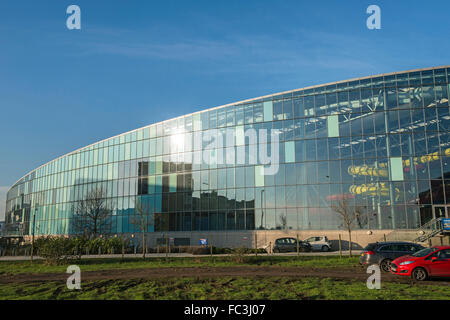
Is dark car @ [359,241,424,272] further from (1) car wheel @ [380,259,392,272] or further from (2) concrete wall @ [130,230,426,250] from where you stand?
(2) concrete wall @ [130,230,426,250]

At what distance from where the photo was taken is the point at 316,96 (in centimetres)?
4634

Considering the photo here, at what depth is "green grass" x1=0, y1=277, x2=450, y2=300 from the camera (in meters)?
13.0

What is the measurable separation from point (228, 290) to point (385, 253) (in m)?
9.90

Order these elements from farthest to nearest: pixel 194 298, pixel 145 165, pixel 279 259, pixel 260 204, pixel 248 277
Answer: pixel 145 165
pixel 260 204
pixel 279 259
pixel 248 277
pixel 194 298

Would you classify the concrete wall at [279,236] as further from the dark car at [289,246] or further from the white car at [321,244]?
the dark car at [289,246]

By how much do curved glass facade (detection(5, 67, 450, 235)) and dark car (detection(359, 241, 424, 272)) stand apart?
2294 cm

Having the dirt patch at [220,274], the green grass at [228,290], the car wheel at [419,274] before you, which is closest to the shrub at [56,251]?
the dirt patch at [220,274]

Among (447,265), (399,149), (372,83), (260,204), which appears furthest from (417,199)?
(447,265)

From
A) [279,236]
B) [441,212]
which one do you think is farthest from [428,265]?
[279,236]

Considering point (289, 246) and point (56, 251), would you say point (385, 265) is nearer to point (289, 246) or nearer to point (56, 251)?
point (289, 246)

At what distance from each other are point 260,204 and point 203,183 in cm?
842

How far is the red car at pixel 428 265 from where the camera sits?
52.6 ft

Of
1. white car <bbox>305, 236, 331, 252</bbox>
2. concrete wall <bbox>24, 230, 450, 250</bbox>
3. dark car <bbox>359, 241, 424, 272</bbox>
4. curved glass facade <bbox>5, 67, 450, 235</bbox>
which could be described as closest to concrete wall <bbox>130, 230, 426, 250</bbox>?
concrete wall <bbox>24, 230, 450, 250</bbox>
